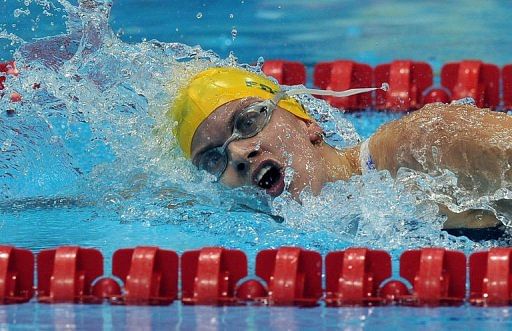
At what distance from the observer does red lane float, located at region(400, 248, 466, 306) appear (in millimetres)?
2613

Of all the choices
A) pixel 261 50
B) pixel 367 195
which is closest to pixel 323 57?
pixel 261 50

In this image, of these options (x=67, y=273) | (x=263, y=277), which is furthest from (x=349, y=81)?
(x=67, y=273)

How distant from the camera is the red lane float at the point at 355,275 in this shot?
2.64 meters

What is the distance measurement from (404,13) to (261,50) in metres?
1.01

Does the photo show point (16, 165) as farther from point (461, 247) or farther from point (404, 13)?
point (404, 13)

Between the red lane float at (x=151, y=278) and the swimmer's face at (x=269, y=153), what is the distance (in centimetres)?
56

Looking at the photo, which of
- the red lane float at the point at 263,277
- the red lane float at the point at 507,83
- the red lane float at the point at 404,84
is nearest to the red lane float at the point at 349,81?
the red lane float at the point at 404,84

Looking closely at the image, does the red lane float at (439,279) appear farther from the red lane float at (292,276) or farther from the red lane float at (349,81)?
the red lane float at (349,81)

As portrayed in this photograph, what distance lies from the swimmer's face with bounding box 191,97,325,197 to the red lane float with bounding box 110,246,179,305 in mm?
563

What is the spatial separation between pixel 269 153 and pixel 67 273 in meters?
0.79

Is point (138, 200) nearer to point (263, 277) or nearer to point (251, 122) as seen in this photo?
point (251, 122)

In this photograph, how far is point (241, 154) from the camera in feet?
10.5

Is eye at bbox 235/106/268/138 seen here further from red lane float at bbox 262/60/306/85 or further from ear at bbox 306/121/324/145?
red lane float at bbox 262/60/306/85

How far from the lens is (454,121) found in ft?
9.71
